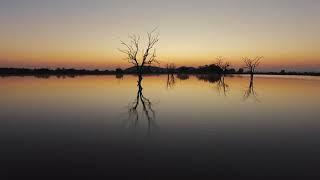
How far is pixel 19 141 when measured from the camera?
8.29 meters

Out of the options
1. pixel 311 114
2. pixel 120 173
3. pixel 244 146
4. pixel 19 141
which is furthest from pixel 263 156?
pixel 311 114

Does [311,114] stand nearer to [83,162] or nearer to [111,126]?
[111,126]

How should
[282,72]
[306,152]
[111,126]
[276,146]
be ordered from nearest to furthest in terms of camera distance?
[306,152] < [276,146] < [111,126] < [282,72]

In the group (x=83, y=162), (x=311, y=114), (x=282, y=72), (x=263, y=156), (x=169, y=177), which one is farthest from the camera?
(x=282, y=72)

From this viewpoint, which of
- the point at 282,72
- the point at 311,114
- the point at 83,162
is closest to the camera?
the point at 83,162

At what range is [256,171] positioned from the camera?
6.00 m

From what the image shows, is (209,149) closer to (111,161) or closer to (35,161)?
(111,161)

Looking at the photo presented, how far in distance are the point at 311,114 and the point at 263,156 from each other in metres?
8.71

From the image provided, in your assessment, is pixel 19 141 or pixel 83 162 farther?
pixel 19 141

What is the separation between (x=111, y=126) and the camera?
1072 centimetres

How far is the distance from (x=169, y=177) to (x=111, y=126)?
5.41 m

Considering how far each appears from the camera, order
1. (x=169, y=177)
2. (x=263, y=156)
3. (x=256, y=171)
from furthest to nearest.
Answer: (x=263, y=156), (x=256, y=171), (x=169, y=177)

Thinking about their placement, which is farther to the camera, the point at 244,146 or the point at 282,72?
the point at 282,72

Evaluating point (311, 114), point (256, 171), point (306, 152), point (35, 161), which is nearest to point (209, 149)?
point (256, 171)
